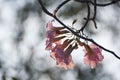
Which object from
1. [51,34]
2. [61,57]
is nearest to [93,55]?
[61,57]

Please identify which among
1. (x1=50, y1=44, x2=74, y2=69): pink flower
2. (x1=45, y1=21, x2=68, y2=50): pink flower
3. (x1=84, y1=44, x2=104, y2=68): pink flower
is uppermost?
(x1=45, y1=21, x2=68, y2=50): pink flower

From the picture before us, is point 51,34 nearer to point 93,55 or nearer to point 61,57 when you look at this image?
point 61,57

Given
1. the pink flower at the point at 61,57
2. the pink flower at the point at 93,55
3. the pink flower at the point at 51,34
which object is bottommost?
the pink flower at the point at 93,55

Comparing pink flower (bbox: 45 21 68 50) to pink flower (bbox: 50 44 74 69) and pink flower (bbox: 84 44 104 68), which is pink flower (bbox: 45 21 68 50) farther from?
pink flower (bbox: 84 44 104 68)

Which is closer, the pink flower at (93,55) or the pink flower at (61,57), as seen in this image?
the pink flower at (61,57)

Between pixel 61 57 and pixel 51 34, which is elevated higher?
pixel 51 34

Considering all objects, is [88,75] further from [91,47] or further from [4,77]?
[91,47]

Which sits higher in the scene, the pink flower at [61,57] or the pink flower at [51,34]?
the pink flower at [51,34]

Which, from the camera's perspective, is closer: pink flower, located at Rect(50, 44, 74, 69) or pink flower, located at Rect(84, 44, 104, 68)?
pink flower, located at Rect(50, 44, 74, 69)

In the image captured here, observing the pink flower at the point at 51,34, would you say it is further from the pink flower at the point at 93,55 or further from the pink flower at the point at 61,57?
the pink flower at the point at 93,55
